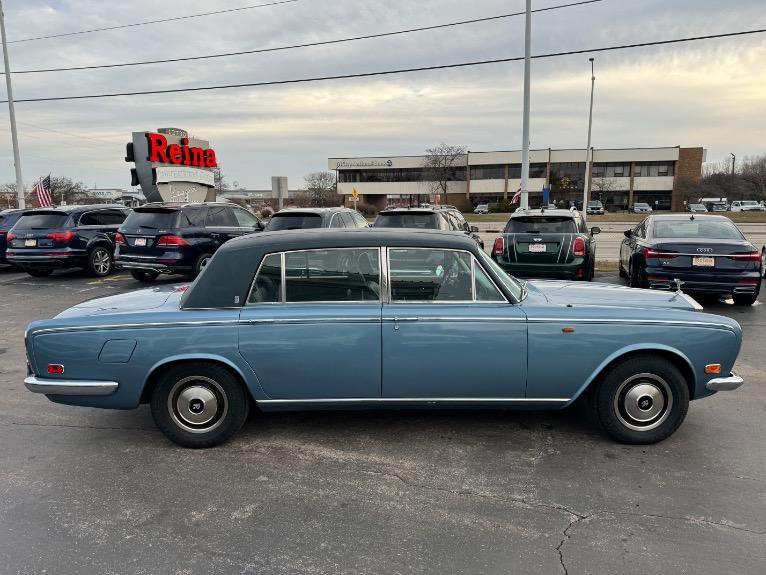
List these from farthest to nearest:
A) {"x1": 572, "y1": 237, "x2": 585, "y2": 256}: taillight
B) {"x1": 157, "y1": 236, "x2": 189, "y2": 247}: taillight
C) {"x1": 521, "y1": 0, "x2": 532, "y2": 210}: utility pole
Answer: {"x1": 521, "y1": 0, "x2": 532, "y2": 210}: utility pole
{"x1": 157, "y1": 236, "x2": 189, "y2": 247}: taillight
{"x1": 572, "y1": 237, "x2": 585, "y2": 256}: taillight

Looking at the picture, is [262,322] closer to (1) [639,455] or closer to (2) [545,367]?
(2) [545,367]

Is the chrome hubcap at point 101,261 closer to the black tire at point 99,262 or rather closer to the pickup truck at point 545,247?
the black tire at point 99,262

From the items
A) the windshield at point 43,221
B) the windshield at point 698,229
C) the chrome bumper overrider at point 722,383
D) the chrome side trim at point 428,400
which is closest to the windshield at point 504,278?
the chrome side trim at point 428,400

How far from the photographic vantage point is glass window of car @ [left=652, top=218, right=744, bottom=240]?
910 centimetres

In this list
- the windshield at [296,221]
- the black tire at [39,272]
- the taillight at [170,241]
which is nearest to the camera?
the taillight at [170,241]

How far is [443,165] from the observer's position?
82.5 m

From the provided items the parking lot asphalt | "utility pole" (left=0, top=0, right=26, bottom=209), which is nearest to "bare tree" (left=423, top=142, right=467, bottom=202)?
"utility pole" (left=0, top=0, right=26, bottom=209)

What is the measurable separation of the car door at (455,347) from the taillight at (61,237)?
11.6 m

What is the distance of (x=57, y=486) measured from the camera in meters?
3.65

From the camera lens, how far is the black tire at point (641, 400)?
3949mm

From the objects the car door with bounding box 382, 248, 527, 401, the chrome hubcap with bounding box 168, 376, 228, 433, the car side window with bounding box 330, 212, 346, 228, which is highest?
the car side window with bounding box 330, 212, 346, 228

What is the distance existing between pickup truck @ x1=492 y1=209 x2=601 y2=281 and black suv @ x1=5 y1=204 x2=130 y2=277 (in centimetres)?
948

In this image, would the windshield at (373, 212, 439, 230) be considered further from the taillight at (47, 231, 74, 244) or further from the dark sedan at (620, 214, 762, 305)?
the taillight at (47, 231, 74, 244)

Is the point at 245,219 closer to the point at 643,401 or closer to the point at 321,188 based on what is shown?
the point at 643,401
